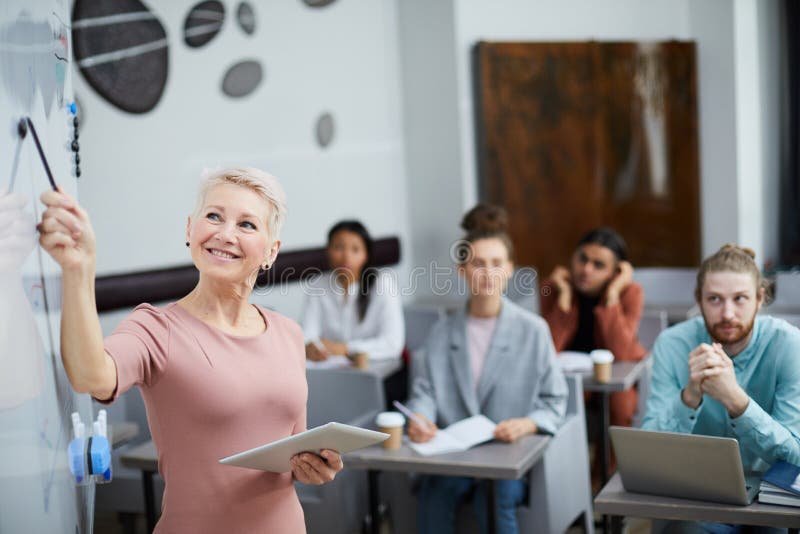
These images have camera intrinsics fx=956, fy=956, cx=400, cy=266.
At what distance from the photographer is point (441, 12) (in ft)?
18.6

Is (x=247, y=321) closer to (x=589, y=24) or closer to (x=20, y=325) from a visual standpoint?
(x=20, y=325)

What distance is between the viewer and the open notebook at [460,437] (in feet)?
9.03

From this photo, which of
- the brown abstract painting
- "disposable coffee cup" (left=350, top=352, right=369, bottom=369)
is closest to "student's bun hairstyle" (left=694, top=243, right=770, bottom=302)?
"disposable coffee cup" (left=350, top=352, right=369, bottom=369)

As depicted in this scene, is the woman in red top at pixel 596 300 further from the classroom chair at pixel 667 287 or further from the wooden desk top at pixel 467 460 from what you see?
the wooden desk top at pixel 467 460

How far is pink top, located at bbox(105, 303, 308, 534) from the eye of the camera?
1520 millimetres

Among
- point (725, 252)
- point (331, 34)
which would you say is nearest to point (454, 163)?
point (331, 34)

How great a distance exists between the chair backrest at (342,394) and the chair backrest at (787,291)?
222cm

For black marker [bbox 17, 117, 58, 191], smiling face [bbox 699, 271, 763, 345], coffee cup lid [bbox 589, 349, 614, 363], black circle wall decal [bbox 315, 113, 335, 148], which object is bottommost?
coffee cup lid [bbox 589, 349, 614, 363]

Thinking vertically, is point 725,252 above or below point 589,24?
below

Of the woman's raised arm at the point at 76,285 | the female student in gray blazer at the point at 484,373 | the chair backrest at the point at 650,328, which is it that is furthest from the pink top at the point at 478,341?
the woman's raised arm at the point at 76,285

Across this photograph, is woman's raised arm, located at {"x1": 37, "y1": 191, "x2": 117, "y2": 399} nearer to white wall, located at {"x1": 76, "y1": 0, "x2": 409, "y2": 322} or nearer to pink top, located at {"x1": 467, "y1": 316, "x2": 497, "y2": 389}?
pink top, located at {"x1": 467, "y1": 316, "x2": 497, "y2": 389}

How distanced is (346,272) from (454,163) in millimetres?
1590

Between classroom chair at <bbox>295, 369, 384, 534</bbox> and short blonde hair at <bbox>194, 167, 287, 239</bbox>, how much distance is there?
145 centimetres

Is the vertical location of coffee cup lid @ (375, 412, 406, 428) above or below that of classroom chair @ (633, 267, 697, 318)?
below
